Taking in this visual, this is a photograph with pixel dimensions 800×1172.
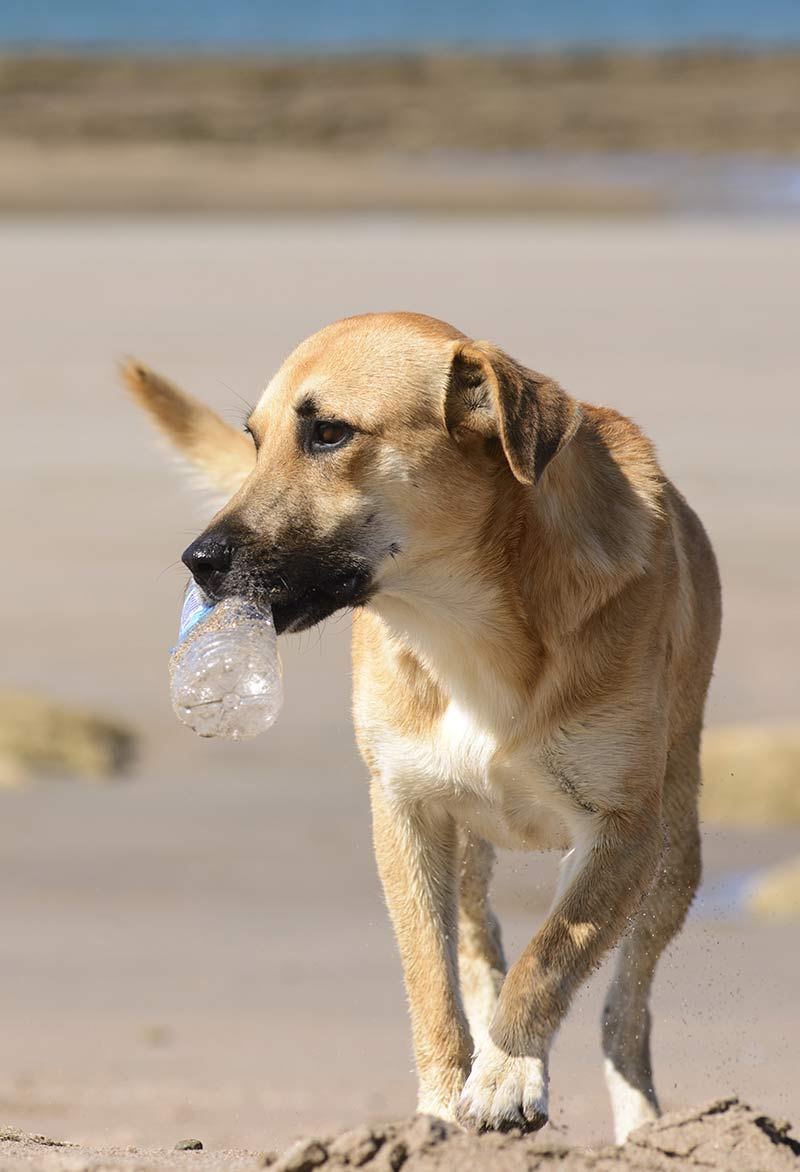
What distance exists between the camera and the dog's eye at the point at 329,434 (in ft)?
13.9

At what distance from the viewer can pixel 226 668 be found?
4.11m

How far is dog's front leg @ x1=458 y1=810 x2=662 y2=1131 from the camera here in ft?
13.4

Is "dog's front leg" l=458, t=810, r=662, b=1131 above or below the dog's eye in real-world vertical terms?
below

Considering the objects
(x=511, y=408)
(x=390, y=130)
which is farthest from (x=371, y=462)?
(x=390, y=130)

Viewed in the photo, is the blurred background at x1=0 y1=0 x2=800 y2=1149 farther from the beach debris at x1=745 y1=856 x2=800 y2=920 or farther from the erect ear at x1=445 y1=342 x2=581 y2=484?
the erect ear at x1=445 y1=342 x2=581 y2=484

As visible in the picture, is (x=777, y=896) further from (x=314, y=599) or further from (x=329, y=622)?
(x=314, y=599)

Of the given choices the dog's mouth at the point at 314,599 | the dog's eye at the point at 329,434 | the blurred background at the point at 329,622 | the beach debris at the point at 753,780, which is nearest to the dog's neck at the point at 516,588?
the dog's mouth at the point at 314,599

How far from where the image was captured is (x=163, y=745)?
329 inches

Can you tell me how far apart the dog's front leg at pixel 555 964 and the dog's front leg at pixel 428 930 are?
33cm

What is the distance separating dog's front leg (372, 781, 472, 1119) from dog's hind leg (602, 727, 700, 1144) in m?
0.63

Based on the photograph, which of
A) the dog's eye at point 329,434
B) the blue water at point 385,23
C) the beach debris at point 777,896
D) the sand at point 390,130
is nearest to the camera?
the dog's eye at point 329,434

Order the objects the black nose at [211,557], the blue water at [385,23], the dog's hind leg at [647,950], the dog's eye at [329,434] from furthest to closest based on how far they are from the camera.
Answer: the blue water at [385,23], the dog's hind leg at [647,950], the dog's eye at [329,434], the black nose at [211,557]

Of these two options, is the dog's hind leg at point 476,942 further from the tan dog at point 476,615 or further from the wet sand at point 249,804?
the wet sand at point 249,804

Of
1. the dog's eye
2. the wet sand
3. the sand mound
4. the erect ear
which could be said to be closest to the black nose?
the dog's eye
